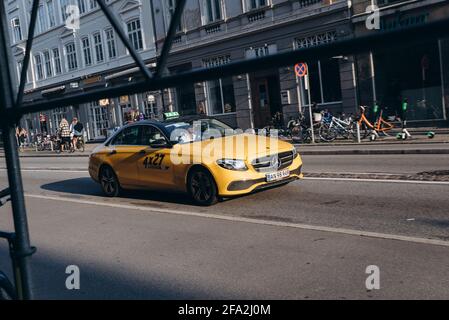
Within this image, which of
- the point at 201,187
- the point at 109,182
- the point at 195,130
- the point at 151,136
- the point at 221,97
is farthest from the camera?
the point at 221,97

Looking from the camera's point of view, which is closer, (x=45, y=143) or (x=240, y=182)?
(x=240, y=182)

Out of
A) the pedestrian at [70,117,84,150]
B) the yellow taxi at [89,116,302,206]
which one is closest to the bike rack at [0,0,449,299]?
the yellow taxi at [89,116,302,206]

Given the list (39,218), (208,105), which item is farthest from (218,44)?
(39,218)

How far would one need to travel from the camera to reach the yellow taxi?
29.2 feet

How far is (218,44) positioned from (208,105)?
11.4ft

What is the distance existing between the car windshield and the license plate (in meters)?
1.49

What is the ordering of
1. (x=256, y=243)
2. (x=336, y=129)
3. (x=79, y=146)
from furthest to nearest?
(x=79, y=146) < (x=336, y=129) < (x=256, y=243)

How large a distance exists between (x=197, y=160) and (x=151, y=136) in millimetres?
1703

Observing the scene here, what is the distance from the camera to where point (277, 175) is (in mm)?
9180

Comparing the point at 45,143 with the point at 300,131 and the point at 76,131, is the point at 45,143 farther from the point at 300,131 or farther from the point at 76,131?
the point at 300,131
